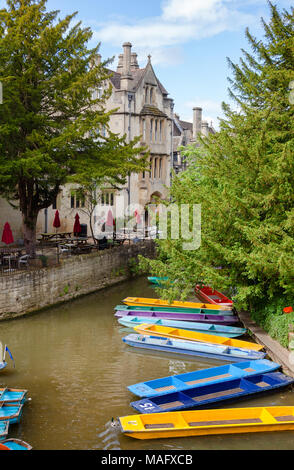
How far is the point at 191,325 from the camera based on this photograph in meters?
19.1

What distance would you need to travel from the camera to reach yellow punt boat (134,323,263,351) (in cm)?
1648

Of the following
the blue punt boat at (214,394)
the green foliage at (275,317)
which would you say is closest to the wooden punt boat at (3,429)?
the blue punt boat at (214,394)

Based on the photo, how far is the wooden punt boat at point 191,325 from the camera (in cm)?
1833

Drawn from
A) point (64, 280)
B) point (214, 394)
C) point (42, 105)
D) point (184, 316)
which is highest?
point (42, 105)

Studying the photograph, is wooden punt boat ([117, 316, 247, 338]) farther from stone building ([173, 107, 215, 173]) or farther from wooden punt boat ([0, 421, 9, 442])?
stone building ([173, 107, 215, 173])

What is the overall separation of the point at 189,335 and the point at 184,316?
311cm

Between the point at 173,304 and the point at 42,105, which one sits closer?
the point at 173,304

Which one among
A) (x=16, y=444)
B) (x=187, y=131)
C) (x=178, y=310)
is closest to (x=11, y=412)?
(x=16, y=444)

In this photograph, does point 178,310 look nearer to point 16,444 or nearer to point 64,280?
point 64,280

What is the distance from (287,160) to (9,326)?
1139 cm

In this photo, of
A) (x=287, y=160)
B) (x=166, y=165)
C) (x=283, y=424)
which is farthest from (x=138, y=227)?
(x=283, y=424)
